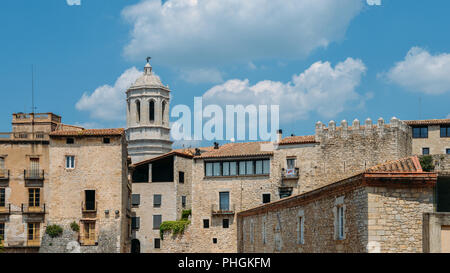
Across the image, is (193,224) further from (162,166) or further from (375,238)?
(375,238)

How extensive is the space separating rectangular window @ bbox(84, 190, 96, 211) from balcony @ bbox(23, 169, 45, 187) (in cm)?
468

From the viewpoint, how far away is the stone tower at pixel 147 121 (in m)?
89.3

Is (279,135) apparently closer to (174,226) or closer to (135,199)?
(174,226)

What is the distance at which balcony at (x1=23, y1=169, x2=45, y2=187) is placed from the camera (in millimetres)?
58531

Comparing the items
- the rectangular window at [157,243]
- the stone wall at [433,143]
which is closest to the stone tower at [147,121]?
the rectangular window at [157,243]

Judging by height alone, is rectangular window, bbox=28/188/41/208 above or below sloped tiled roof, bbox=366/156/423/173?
below

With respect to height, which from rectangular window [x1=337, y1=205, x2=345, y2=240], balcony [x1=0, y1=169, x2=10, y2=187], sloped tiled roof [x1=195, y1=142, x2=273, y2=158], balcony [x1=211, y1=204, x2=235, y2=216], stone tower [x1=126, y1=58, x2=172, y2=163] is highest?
stone tower [x1=126, y1=58, x2=172, y2=163]

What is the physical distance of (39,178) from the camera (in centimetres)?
5850

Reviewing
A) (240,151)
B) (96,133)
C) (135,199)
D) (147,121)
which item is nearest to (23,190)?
(96,133)

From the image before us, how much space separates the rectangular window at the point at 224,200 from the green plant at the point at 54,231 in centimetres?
1524

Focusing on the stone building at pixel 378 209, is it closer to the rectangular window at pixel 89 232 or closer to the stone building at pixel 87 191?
the stone building at pixel 87 191

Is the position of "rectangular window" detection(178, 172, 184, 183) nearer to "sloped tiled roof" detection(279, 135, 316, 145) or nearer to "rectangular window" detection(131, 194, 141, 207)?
"rectangular window" detection(131, 194, 141, 207)

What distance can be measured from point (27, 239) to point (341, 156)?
2957 cm

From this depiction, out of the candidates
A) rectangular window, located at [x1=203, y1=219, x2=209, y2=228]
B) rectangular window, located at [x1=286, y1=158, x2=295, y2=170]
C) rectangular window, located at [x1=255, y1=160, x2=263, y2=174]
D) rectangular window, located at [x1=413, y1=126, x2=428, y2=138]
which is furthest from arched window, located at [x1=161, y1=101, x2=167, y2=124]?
rectangular window, located at [x1=413, y1=126, x2=428, y2=138]
